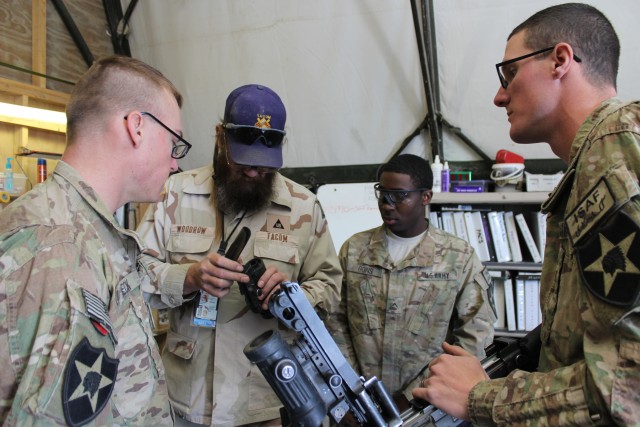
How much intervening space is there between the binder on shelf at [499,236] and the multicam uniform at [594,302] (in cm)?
173


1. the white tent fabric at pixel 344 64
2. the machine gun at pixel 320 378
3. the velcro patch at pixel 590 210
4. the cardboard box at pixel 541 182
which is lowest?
the machine gun at pixel 320 378

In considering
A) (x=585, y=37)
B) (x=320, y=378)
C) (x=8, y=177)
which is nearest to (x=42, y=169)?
(x=8, y=177)

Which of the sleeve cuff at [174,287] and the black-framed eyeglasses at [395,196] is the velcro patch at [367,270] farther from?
the sleeve cuff at [174,287]

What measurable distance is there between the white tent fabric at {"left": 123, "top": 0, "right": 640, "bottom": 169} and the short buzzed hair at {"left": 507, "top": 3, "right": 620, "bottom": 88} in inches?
70.1

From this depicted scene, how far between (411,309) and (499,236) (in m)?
0.97

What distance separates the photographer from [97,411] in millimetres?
677

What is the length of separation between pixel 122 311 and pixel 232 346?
59 centimetres

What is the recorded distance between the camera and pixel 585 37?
2.79 feet

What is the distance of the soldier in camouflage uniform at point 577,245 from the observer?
602mm

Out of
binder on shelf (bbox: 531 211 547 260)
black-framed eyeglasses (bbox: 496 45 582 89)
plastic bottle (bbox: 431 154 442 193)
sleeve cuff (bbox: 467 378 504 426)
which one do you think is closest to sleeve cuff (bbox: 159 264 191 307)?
sleeve cuff (bbox: 467 378 504 426)

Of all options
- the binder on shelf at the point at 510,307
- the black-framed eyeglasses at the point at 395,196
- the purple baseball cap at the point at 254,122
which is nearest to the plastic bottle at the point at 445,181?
the binder on shelf at the point at 510,307

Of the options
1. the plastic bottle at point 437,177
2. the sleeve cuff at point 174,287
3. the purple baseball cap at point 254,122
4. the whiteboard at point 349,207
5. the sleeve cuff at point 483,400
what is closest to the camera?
the sleeve cuff at point 483,400

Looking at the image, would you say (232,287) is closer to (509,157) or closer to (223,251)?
(223,251)

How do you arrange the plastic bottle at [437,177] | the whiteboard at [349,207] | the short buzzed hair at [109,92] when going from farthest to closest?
the whiteboard at [349,207] → the plastic bottle at [437,177] → the short buzzed hair at [109,92]
